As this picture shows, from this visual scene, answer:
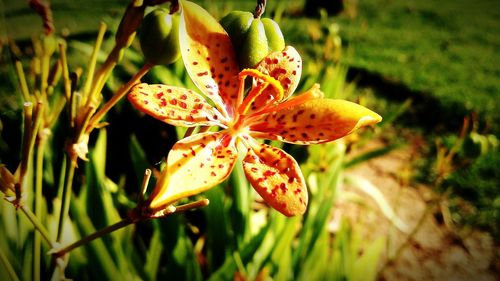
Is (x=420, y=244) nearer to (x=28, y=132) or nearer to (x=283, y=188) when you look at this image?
(x=283, y=188)

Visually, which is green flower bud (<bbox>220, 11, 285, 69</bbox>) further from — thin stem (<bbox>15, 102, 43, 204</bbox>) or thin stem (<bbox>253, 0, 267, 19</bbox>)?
thin stem (<bbox>15, 102, 43, 204</bbox>)

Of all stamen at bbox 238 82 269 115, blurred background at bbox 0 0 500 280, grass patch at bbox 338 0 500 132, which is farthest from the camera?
grass patch at bbox 338 0 500 132

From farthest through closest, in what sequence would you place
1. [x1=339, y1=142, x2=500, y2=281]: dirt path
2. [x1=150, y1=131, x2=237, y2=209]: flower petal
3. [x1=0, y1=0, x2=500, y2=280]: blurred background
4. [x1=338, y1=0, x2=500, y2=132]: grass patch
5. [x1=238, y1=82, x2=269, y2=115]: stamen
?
[x1=338, y1=0, x2=500, y2=132]: grass patch
[x1=339, y1=142, x2=500, y2=281]: dirt path
[x1=0, y1=0, x2=500, y2=280]: blurred background
[x1=238, y1=82, x2=269, y2=115]: stamen
[x1=150, y1=131, x2=237, y2=209]: flower petal

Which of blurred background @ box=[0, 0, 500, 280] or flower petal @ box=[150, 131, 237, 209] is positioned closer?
flower petal @ box=[150, 131, 237, 209]

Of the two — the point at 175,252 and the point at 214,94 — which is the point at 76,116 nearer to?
the point at 214,94

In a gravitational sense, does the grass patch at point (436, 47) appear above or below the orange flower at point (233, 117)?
below

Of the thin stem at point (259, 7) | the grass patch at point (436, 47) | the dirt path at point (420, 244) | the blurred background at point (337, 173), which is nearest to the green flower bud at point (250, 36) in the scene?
the thin stem at point (259, 7)

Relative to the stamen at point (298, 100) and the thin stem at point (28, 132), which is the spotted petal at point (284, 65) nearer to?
the stamen at point (298, 100)

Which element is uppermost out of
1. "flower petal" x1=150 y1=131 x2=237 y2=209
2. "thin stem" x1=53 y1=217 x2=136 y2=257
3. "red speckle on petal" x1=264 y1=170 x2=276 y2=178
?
"flower petal" x1=150 y1=131 x2=237 y2=209

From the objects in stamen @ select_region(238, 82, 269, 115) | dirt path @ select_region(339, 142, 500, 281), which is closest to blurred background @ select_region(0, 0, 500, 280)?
dirt path @ select_region(339, 142, 500, 281)
